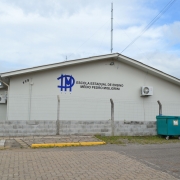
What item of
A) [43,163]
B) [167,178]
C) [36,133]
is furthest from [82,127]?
[167,178]

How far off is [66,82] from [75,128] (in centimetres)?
370

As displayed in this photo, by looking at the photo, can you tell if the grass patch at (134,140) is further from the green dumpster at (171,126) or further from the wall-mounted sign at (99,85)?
the wall-mounted sign at (99,85)

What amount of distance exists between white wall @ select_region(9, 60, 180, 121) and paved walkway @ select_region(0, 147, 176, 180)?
5.89 meters

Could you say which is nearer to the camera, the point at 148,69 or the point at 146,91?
the point at 148,69

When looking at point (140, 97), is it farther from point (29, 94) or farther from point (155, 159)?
point (155, 159)

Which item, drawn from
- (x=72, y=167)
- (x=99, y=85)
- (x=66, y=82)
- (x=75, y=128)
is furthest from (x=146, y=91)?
(x=72, y=167)

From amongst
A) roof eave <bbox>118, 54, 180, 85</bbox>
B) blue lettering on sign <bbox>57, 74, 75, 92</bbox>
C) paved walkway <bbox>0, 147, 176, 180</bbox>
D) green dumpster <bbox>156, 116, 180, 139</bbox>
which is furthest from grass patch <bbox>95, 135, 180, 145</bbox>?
roof eave <bbox>118, 54, 180, 85</bbox>

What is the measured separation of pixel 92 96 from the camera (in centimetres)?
1620

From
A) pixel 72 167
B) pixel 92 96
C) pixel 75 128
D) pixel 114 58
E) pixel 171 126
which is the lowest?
pixel 72 167

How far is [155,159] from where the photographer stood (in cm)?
827

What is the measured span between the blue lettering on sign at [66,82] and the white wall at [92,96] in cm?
21

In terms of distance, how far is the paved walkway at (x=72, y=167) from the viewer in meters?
6.10

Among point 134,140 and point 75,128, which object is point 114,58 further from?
point 134,140

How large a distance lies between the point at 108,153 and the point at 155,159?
1687 mm
